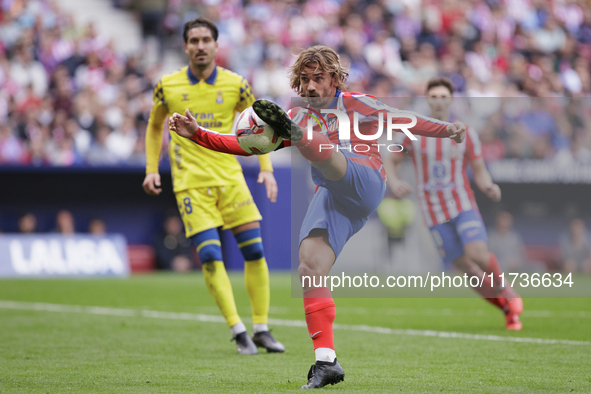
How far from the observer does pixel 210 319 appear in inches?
321

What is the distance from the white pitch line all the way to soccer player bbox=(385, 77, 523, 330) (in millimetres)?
697

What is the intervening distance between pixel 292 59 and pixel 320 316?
13625 mm

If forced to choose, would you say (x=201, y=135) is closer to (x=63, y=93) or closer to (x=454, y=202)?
(x=454, y=202)

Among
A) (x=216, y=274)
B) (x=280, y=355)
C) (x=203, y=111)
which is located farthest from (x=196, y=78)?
(x=280, y=355)

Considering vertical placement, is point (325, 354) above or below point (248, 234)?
below

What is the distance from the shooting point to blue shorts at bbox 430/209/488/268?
725cm

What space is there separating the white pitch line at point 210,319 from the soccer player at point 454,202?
697mm

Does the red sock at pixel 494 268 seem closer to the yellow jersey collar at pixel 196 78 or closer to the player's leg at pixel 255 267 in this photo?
the player's leg at pixel 255 267

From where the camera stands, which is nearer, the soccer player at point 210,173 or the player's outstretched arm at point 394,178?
the player's outstretched arm at point 394,178

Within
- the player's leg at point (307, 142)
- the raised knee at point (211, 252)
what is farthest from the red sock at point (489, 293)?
the player's leg at point (307, 142)

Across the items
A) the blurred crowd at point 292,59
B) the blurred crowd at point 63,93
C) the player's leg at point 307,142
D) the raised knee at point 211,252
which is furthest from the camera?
the blurred crowd at point 292,59

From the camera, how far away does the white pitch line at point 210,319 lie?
6.46m

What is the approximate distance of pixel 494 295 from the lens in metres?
7.30

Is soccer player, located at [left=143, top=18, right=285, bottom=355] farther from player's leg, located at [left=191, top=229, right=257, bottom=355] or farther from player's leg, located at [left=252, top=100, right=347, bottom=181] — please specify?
player's leg, located at [left=252, top=100, right=347, bottom=181]
